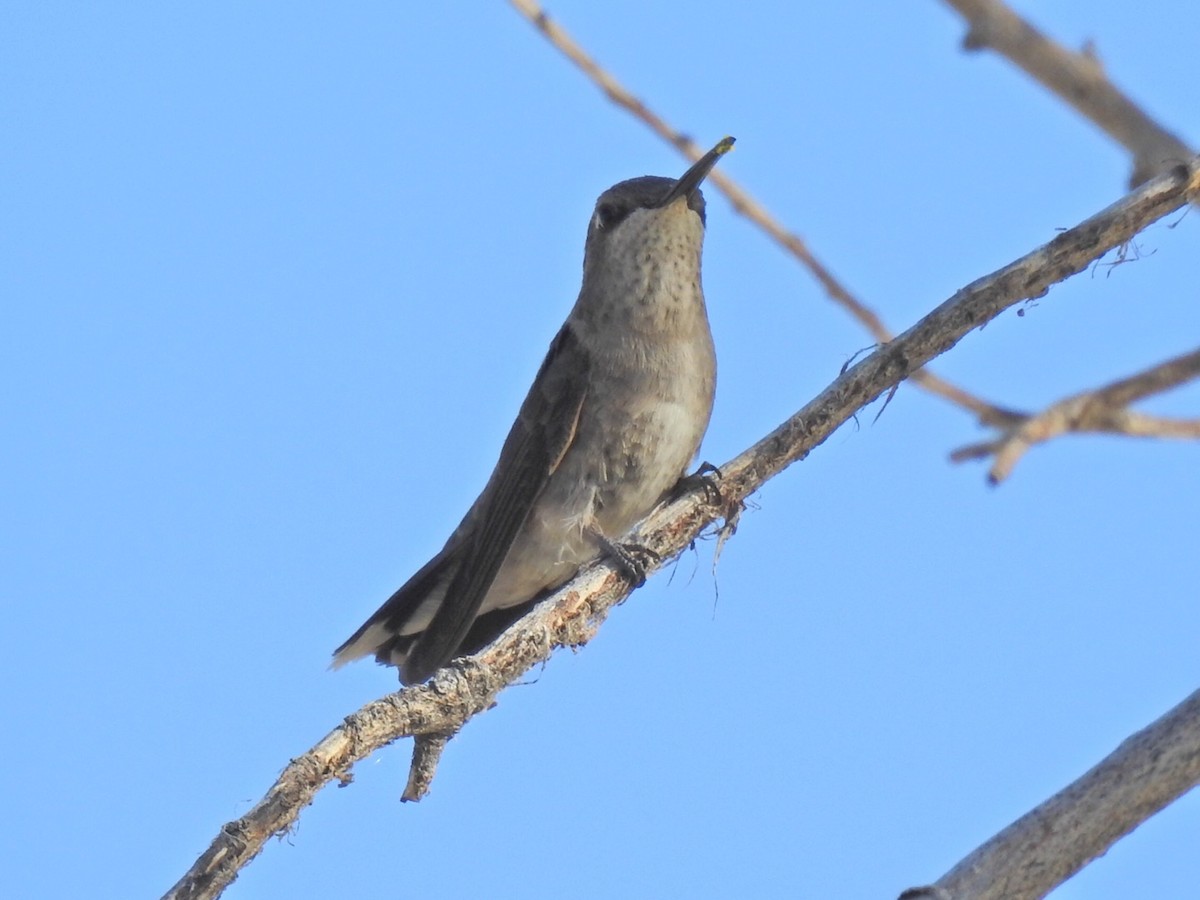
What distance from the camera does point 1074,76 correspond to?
3.93 meters

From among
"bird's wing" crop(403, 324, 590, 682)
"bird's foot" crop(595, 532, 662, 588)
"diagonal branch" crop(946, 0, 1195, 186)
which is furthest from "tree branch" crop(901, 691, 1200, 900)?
"bird's wing" crop(403, 324, 590, 682)

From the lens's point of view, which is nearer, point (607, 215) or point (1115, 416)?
point (1115, 416)

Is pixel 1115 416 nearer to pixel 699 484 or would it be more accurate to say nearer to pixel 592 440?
pixel 699 484

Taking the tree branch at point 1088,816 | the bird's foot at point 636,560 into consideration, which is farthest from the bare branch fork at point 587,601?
the tree branch at point 1088,816

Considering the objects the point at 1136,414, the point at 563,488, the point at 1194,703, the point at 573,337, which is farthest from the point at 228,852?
the point at 573,337

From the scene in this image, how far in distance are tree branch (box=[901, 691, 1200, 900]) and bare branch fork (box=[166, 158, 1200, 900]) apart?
1195 mm

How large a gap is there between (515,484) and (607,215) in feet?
3.72

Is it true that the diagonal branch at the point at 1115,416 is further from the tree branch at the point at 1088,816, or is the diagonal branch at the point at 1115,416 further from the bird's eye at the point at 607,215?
the bird's eye at the point at 607,215

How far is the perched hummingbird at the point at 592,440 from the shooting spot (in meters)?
5.68

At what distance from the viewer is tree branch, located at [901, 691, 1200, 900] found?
2.49 meters

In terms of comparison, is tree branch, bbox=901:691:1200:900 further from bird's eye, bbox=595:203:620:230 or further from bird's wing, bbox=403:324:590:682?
bird's eye, bbox=595:203:620:230

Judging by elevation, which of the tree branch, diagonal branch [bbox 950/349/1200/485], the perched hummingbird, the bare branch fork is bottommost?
the tree branch

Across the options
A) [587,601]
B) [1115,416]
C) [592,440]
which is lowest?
[1115,416]

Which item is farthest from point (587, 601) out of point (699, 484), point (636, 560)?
point (699, 484)
